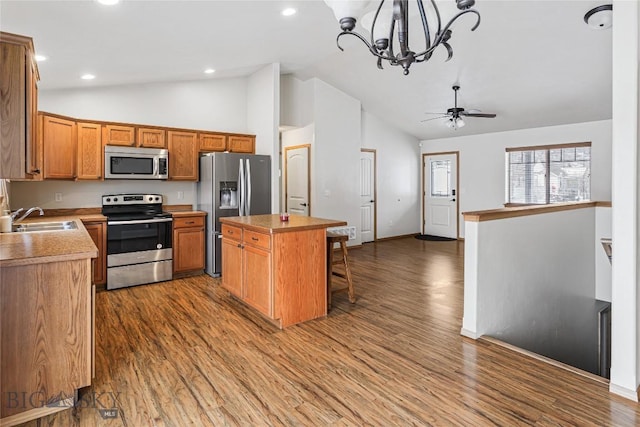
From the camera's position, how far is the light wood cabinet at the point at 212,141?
17.4ft

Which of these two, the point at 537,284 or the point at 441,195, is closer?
the point at 537,284

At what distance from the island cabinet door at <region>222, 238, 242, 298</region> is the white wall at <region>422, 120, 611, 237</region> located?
5.19 metres

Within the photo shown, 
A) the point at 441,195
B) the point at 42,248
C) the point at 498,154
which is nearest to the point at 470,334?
the point at 42,248

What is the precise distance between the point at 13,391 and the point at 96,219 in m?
2.65

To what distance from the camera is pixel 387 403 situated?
6.86 feet

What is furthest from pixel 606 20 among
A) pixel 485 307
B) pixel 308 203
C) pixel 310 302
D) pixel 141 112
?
pixel 141 112

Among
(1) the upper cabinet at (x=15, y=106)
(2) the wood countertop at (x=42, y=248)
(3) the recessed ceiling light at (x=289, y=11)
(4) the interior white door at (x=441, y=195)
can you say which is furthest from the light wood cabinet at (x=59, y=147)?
(4) the interior white door at (x=441, y=195)

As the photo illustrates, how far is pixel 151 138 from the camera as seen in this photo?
193 inches

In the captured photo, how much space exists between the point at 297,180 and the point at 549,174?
190 inches

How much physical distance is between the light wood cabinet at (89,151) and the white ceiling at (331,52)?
0.55 meters

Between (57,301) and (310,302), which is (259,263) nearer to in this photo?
(310,302)

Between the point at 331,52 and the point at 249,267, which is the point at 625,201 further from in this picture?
the point at 331,52

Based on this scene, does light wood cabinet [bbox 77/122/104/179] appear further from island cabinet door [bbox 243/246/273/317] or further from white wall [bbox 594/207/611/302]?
white wall [bbox 594/207/611/302]

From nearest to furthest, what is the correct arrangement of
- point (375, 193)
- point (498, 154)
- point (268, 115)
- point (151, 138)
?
point (151, 138)
point (268, 115)
point (498, 154)
point (375, 193)
